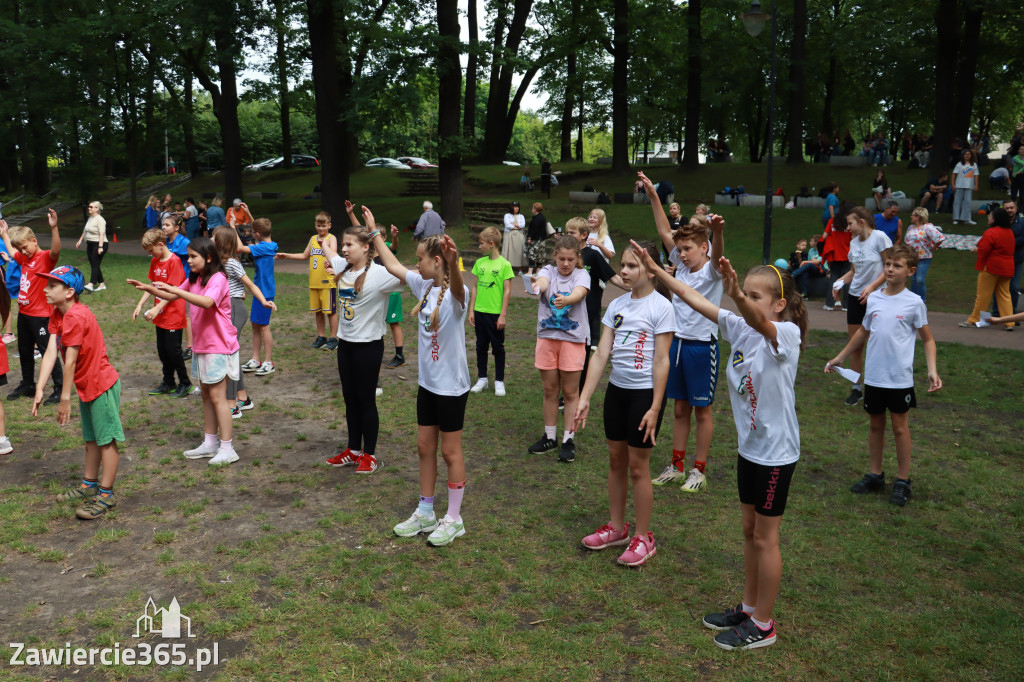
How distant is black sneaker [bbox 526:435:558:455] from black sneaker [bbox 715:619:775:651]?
3.45 m

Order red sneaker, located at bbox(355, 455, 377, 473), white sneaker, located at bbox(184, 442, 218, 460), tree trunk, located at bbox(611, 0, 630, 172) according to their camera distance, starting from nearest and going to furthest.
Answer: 1. red sneaker, located at bbox(355, 455, 377, 473)
2. white sneaker, located at bbox(184, 442, 218, 460)
3. tree trunk, located at bbox(611, 0, 630, 172)

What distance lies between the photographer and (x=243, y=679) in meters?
4.18

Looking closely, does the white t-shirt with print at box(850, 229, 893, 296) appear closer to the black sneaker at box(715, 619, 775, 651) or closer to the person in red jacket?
the person in red jacket

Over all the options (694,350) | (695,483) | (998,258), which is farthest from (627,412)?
(998,258)

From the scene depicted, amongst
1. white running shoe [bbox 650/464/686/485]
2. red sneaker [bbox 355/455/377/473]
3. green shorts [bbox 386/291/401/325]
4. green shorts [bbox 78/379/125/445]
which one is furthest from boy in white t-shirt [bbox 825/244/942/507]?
green shorts [bbox 386/291/401/325]

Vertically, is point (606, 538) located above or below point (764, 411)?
below

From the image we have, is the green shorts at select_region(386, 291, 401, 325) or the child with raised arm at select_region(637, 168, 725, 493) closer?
the child with raised arm at select_region(637, 168, 725, 493)

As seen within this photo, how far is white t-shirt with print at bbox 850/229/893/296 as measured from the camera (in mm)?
9164

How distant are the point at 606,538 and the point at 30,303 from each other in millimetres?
7348

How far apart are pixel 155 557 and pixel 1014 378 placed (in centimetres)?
1047

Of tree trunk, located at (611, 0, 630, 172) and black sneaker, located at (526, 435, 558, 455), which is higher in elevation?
tree trunk, located at (611, 0, 630, 172)

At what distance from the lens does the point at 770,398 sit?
174 inches

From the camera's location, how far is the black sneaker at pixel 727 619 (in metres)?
4.69

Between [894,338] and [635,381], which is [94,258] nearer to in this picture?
[635,381]
